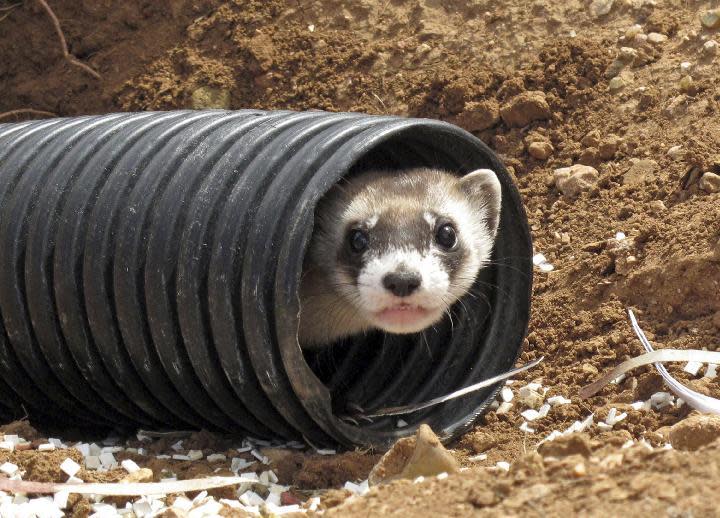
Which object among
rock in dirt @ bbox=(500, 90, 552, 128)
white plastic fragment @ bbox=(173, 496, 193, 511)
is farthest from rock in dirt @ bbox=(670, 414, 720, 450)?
rock in dirt @ bbox=(500, 90, 552, 128)

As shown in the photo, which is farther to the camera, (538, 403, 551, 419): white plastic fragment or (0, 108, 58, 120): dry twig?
(0, 108, 58, 120): dry twig

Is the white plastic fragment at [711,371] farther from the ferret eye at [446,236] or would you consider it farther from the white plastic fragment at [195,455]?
the white plastic fragment at [195,455]

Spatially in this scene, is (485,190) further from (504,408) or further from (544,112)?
(544,112)

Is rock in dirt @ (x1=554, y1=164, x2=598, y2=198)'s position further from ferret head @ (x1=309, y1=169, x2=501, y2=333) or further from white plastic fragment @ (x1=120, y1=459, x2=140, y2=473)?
white plastic fragment @ (x1=120, y1=459, x2=140, y2=473)

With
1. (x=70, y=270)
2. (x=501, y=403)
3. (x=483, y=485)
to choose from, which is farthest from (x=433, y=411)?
(x=483, y=485)

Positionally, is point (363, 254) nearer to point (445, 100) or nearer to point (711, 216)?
point (711, 216)

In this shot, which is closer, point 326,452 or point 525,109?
point 326,452

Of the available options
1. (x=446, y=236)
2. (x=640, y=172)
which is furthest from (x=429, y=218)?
(x=640, y=172)
